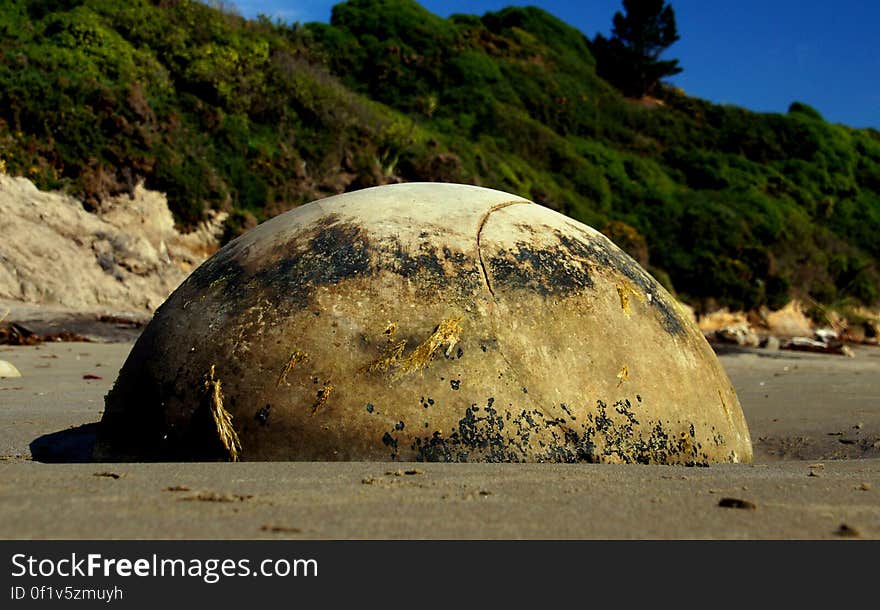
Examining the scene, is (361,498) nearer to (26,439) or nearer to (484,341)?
(484,341)

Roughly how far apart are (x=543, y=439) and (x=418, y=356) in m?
0.47

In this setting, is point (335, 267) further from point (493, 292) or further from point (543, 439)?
point (543, 439)

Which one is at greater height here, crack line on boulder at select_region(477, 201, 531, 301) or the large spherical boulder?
crack line on boulder at select_region(477, 201, 531, 301)

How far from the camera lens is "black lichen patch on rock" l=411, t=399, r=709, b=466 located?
2527 mm

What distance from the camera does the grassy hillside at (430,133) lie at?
14914 mm

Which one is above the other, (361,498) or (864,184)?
(864,184)

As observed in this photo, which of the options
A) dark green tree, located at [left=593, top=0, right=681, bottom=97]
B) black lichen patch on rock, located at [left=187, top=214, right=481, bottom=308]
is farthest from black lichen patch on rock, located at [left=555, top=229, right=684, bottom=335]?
dark green tree, located at [left=593, top=0, right=681, bottom=97]

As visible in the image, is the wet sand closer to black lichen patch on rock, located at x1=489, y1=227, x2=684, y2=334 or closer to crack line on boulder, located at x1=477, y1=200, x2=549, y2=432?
crack line on boulder, located at x1=477, y1=200, x2=549, y2=432

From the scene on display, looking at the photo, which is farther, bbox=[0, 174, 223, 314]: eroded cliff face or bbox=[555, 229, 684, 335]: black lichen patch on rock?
bbox=[0, 174, 223, 314]: eroded cliff face

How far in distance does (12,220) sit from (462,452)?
37.0ft

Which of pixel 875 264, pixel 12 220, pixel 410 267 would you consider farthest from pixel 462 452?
pixel 875 264

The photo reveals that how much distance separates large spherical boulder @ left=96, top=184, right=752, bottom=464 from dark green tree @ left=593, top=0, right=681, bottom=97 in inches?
1539
